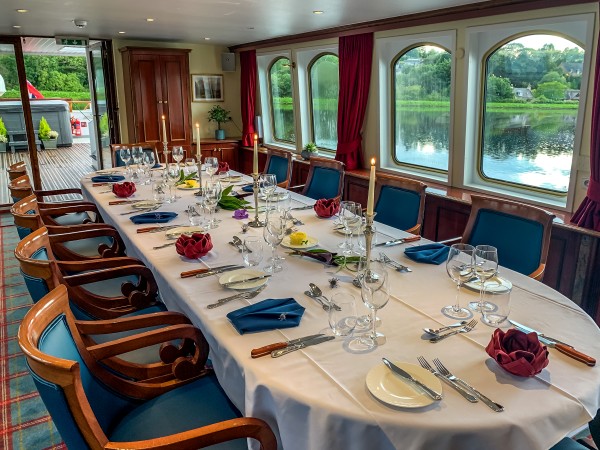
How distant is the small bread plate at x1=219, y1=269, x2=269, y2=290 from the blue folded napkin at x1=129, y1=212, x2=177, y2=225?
3.46 ft

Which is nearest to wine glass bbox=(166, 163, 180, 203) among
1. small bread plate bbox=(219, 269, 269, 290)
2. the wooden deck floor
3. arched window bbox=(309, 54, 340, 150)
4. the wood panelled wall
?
small bread plate bbox=(219, 269, 269, 290)

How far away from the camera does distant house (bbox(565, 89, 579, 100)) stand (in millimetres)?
3465

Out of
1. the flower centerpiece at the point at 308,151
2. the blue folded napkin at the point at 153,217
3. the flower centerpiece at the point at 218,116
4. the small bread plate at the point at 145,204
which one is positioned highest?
the flower centerpiece at the point at 218,116

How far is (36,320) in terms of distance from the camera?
4.46 ft

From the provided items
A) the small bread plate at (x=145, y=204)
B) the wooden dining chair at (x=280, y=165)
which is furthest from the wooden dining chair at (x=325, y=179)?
the small bread plate at (x=145, y=204)

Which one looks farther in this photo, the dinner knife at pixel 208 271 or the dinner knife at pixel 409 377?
the dinner knife at pixel 208 271

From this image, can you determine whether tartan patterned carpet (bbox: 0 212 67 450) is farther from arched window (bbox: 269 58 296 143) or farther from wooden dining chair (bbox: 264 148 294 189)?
arched window (bbox: 269 58 296 143)

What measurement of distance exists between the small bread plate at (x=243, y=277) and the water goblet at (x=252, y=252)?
62mm

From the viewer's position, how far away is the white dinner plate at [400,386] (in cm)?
122

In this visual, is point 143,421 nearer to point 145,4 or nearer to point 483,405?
point 483,405

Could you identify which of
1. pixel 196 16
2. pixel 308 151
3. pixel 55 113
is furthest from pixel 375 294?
pixel 55 113

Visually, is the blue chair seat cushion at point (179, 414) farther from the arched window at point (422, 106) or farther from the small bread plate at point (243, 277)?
the arched window at point (422, 106)

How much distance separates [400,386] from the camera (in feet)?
4.19

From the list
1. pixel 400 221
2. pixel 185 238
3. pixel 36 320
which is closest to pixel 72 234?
pixel 185 238
